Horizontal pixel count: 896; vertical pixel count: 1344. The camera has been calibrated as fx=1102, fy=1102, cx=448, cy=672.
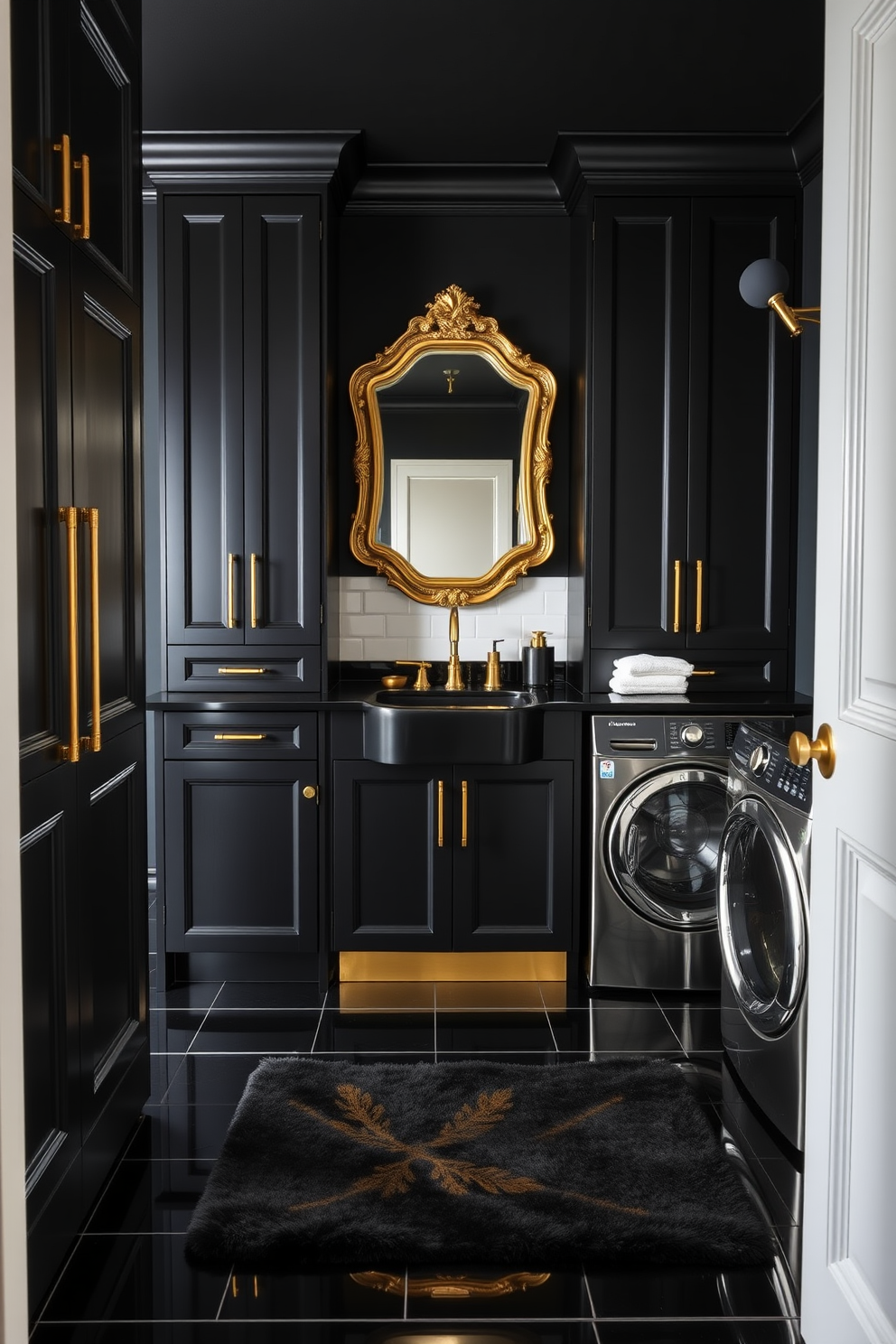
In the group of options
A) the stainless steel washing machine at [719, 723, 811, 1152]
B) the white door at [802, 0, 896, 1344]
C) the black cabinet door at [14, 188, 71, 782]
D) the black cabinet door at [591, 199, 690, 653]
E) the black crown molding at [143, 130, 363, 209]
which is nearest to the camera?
the white door at [802, 0, 896, 1344]

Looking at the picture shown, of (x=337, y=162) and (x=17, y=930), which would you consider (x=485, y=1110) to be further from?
(x=337, y=162)

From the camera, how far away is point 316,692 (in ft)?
12.6

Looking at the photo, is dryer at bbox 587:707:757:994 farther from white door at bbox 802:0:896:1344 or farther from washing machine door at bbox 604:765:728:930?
white door at bbox 802:0:896:1344

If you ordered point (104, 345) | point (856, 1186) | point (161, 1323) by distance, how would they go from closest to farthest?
1. point (856, 1186)
2. point (161, 1323)
3. point (104, 345)

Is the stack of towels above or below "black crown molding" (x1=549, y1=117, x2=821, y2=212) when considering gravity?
below

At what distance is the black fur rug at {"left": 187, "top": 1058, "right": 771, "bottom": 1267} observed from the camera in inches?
85.4

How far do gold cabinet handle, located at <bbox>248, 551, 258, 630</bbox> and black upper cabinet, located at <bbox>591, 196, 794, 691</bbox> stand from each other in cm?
117

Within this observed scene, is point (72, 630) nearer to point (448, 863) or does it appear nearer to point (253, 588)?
point (253, 588)

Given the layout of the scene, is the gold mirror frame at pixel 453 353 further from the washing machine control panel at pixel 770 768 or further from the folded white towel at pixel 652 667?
the washing machine control panel at pixel 770 768

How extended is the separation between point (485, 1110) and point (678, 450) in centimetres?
224

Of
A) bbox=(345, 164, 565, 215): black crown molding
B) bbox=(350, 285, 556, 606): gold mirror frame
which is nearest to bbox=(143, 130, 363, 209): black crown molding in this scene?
bbox=(345, 164, 565, 215): black crown molding

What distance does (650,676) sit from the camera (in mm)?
3711

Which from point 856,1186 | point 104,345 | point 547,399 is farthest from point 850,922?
point 547,399

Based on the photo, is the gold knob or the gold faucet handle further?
the gold faucet handle
